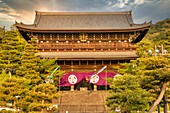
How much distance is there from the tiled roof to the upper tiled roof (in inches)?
215

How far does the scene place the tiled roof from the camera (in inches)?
1242

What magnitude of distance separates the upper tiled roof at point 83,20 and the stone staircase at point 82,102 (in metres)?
12.7

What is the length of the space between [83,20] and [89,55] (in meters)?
9.85

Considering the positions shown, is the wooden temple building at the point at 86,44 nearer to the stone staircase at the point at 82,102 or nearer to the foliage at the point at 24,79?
the foliage at the point at 24,79

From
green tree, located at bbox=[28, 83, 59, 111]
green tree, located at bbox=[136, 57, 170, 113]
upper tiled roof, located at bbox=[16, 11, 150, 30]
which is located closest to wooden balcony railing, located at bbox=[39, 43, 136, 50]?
upper tiled roof, located at bbox=[16, 11, 150, 30]

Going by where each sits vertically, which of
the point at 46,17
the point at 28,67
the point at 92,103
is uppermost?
the point at 46,17

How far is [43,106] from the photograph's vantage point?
55.1 ft

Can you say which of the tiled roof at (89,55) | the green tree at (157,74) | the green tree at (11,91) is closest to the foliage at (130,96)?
the green tree at (157,74)

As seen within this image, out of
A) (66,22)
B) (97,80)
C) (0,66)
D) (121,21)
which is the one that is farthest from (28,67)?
Answer: (121,21)

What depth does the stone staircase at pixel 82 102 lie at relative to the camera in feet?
83.4

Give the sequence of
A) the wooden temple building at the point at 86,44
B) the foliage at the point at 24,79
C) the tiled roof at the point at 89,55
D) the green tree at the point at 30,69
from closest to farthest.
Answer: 1. the foliage at the point at 24,79
2. the green tree at the point at 30,69
3. the tiled roof at the point at 89,55
4. the wooden temple building at the point at 86,44

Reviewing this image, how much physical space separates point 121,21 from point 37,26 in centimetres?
1505

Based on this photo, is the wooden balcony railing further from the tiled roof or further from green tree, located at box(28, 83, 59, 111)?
green tree, located at box(28, 83, 59, 111)

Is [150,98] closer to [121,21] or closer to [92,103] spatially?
[92,103]
